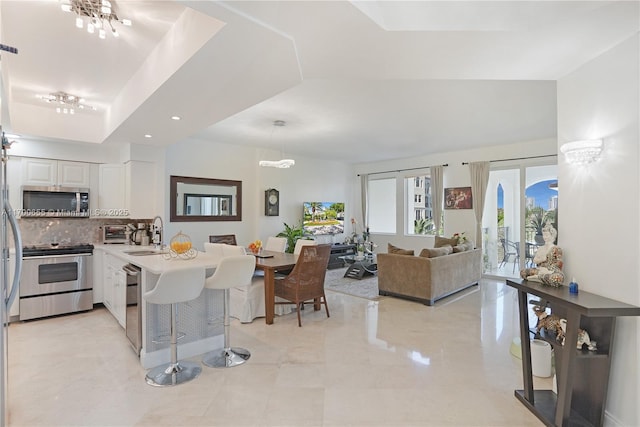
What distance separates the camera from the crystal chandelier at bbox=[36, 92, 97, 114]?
399 centimetres

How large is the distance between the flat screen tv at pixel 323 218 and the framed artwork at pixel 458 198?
110 inches

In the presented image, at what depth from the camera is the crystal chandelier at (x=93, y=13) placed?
7.36 ft

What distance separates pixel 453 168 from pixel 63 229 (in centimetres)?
759

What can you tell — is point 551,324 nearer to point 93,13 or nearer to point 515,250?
point 93,13

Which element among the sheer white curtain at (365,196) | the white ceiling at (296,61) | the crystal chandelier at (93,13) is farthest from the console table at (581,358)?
the sheer white curtain at (365,196)

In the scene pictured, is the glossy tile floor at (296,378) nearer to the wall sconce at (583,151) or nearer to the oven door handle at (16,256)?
the oven door handle at (16,256)

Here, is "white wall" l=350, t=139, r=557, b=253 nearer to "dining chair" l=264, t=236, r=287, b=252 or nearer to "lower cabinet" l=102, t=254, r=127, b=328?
"dining chair" l=264, t=236, r=287, b=252

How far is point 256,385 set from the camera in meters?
2.68

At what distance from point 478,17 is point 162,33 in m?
2.35

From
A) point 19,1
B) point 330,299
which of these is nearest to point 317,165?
point 330,299

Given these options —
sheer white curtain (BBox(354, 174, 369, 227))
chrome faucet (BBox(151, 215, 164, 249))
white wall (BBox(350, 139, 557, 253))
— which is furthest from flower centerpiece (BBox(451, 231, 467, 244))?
chrome faucet (BBox(151, 215, 164, 249))

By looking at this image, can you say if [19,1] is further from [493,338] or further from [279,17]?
[493,338]

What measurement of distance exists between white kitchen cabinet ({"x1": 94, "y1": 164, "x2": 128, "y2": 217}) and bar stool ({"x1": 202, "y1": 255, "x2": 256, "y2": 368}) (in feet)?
10.4

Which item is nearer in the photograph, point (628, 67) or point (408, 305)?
point (628, 67)
